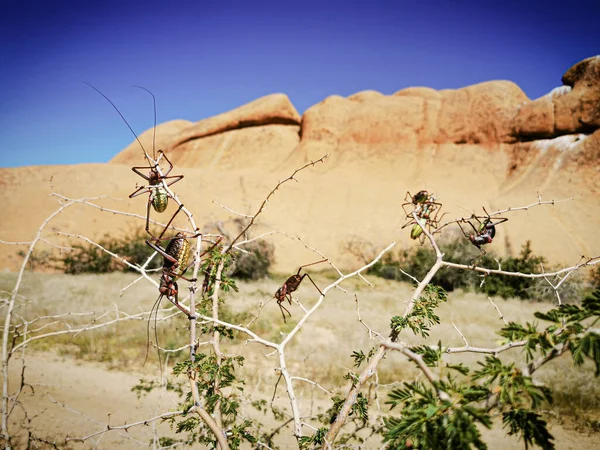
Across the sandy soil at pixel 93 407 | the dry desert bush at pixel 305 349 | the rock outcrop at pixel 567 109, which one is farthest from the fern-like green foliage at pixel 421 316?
the rock outcrop at pixel 567 109

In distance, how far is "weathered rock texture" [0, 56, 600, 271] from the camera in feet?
81.1

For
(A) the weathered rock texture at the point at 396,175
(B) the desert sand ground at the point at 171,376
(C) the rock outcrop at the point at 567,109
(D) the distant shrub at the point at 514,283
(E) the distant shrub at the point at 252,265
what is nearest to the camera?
(B) the desert sand ground at the point at 171,376

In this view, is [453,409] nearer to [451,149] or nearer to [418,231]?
[418,231]

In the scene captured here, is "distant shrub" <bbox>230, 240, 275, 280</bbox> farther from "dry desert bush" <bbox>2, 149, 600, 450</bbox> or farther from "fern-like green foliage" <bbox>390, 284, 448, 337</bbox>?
"fern-like green foliage" <bbox>390, 284, 448, 337</bbox>

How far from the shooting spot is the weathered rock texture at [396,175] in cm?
2472

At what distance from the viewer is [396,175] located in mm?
32906

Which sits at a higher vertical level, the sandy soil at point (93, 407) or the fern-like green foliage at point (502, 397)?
A: the fern-like green foliage at point (502, 397)

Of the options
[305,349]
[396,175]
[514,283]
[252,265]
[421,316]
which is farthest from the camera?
[396,175]

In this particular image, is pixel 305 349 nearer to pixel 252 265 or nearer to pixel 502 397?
pixel 502 397

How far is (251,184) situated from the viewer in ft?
103

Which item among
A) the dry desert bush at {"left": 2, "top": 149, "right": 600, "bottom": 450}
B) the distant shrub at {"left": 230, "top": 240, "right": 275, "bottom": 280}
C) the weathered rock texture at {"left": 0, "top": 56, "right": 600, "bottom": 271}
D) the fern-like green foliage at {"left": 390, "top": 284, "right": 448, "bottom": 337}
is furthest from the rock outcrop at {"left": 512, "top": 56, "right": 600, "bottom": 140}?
the fern-like green foliage at {"left": 390, "top": 284, "right": 448, "bottom": 337}

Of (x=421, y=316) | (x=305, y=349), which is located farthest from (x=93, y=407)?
(x=421, y=316)

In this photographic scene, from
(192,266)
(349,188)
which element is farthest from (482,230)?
(349,188)

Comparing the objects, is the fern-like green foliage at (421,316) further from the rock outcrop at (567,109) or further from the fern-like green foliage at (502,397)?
the rock outcrop at (567,109)
